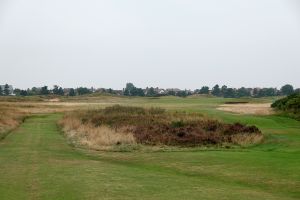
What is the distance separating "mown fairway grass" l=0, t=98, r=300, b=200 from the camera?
14828mm

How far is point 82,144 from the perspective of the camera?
32.0 meters

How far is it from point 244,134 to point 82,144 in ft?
37.9

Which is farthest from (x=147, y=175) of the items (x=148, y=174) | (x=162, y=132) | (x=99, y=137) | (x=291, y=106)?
(x=291, y=106)

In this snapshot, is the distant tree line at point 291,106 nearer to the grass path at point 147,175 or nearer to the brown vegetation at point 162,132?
the brown vegetation at point 162,132

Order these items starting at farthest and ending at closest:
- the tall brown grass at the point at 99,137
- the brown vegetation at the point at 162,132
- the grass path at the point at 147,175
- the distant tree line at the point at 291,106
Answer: the distant tree line at the point at 291,106, the brown vegetation at the point at 162,132, the tall brown grass at the point at 99,137, the grass path at the point at 147,175

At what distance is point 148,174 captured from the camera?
1902cm

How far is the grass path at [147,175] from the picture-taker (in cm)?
1477

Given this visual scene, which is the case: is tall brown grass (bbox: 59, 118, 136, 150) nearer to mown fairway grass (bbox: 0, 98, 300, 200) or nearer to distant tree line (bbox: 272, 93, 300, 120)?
mown fairway grass (bbox: 0, 98, 300, 200)

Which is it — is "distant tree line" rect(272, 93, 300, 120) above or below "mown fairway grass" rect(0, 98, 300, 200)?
above

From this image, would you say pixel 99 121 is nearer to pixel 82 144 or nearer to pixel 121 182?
pixel 82 144

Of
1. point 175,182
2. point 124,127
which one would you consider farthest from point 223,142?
point 175,182

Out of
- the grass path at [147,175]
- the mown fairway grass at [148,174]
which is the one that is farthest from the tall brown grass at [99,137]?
the grass path at [147,175]

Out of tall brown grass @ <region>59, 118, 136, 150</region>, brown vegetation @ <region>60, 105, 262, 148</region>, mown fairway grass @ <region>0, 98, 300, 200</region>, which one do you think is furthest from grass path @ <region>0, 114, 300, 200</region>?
brown vegetation @ <region>60, 105, 262, 148</region>

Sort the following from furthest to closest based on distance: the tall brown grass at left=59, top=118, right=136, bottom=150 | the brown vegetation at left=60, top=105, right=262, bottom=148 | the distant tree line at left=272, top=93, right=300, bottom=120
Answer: the distant tree line at left=272, top=93, right=300, bottom=120 < the brown vegetation at left=60, top=105, right=262, bottom=148 < the tall brown grass at left=59, top=118, right=136, bottom=150
